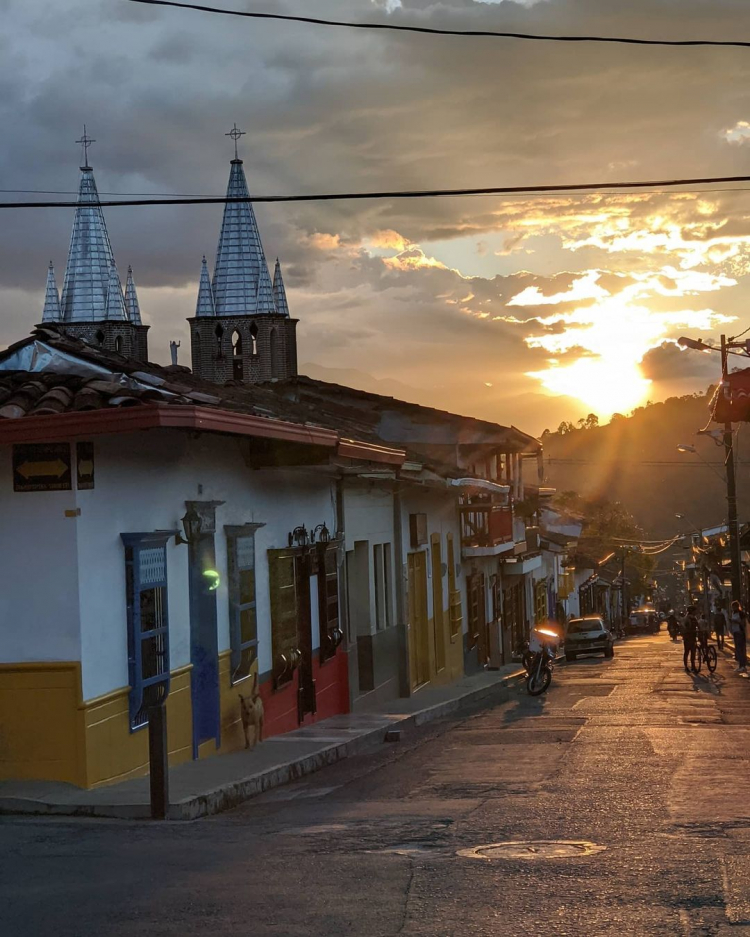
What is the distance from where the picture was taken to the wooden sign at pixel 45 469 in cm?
1140

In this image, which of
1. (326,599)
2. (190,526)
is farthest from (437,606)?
(190,526)

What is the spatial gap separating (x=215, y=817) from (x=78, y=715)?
1445 millimetres

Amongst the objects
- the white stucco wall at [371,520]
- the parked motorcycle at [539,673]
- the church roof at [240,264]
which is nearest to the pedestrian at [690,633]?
the parked motorcycle at [539,673]

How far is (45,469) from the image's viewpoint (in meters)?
11.4

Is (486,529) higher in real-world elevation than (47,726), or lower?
higher

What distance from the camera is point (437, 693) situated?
87.7 ft

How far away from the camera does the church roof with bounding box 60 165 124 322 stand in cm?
8081

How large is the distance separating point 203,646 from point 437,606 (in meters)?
17.9

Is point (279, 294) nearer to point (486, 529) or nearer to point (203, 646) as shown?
point (486, 529)

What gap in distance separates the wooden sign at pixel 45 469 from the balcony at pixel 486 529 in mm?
24248

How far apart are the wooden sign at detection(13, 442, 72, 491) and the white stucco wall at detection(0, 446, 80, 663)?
0.06 metres

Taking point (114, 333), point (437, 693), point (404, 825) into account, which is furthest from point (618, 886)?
point (114, 333)

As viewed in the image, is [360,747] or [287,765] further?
[360,747]

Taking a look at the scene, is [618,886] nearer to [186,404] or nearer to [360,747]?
[186,404]
